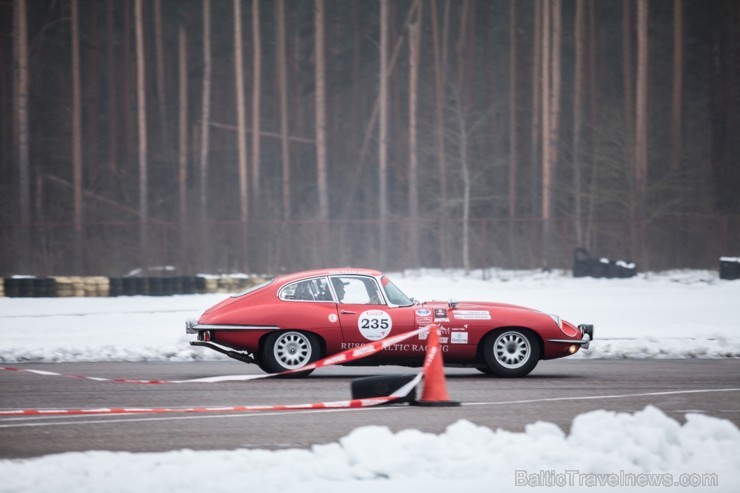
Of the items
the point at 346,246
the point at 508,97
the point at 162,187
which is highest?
the point at 508,97

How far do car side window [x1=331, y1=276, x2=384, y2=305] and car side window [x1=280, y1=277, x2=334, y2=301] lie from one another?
0.12 metres

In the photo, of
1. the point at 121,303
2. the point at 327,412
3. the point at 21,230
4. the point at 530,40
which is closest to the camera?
the point at 327,412

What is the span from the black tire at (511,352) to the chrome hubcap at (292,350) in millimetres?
2125

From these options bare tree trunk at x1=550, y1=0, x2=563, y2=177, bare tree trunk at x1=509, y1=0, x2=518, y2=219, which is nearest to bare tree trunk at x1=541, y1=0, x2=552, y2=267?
bare tree trunk at x1=550, y1=0, x2=563, y2=177

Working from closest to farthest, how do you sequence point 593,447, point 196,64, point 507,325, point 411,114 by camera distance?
point 593,447, point 507,325, point 411,114, point 196,64

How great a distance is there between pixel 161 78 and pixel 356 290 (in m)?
45.1

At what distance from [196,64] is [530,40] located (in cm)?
1915

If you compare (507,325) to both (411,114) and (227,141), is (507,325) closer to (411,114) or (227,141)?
(411,114)

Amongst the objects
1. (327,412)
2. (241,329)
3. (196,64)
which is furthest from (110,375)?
(196,64)

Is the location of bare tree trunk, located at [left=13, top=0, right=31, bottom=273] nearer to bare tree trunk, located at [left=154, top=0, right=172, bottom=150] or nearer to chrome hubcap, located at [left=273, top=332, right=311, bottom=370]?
bare tree trunk, located at [left=154, top=0, right=172, bottom=150]

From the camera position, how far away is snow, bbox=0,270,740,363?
1498 cm

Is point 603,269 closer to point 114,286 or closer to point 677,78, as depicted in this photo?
point 114,286

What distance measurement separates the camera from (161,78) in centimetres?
5466

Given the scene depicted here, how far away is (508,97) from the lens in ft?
183
